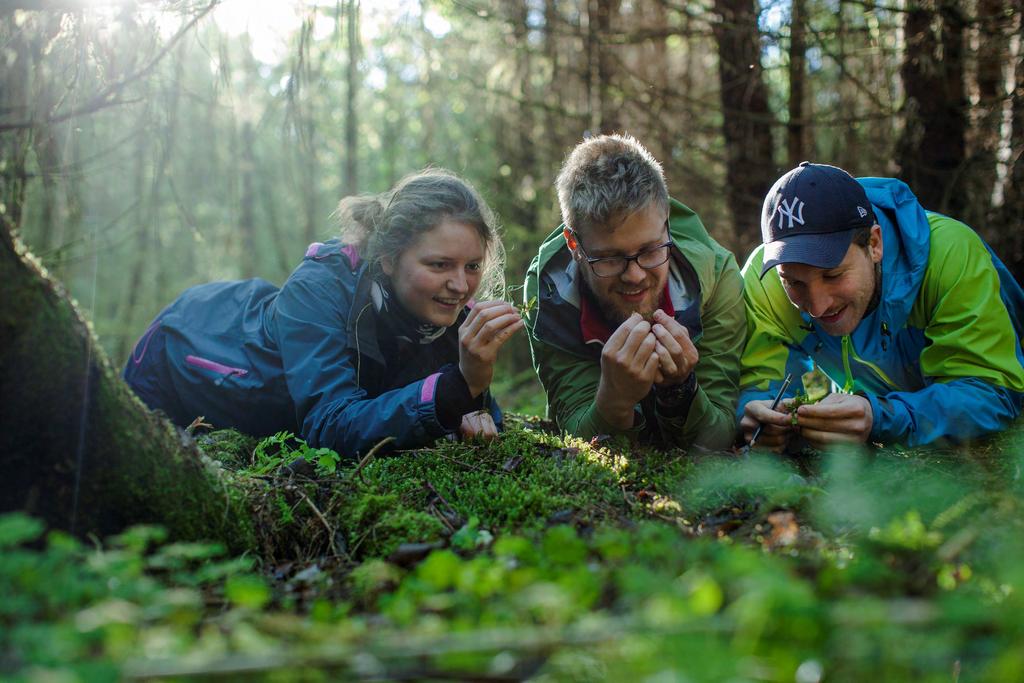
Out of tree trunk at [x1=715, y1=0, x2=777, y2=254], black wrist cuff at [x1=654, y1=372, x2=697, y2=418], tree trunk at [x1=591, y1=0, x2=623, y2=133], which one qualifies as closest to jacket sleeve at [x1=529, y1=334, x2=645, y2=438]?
black wrist cuff at [x1=654, y1=372, x2=697, y2=418]

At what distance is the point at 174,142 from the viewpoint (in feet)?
15.5

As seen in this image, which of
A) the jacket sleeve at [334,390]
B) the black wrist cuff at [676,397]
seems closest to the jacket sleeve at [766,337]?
the black wrist cuff at [676,397]

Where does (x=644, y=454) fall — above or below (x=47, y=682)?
below

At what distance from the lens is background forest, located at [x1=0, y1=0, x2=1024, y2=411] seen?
13.4 feet

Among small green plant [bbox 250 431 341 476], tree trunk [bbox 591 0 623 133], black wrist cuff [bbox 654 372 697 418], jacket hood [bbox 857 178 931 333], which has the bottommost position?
small green plant [bbox 250 431 341 476]

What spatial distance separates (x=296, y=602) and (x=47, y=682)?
118cm

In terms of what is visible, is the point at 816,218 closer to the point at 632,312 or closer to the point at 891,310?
the point at 891,310

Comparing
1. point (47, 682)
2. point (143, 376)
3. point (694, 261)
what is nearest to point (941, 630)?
point (47, 682)

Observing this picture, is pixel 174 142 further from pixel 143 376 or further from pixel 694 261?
pixel 694 261

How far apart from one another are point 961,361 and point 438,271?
277 cm

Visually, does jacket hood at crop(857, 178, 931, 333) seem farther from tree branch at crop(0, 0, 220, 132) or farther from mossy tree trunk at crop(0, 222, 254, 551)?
tree branch at crop(0, 0, 220, 132)

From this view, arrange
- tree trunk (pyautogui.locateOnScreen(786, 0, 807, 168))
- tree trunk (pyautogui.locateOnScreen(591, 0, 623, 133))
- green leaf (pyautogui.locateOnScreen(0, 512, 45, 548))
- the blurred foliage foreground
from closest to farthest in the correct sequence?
the blurred foliage foreground < green leaf (pyautogui.locateOnScreen(0, 512, 45, 548)) < tree trunk (pyautogui.locateOnScreen(786, 0, 807, 168)) < tree trunk (pyautogui.locateOnScreen(591, 0, 623, 133))

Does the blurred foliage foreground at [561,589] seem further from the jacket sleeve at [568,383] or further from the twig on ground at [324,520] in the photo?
the jacket sleeve at [568,383]

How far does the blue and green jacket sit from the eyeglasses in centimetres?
96
